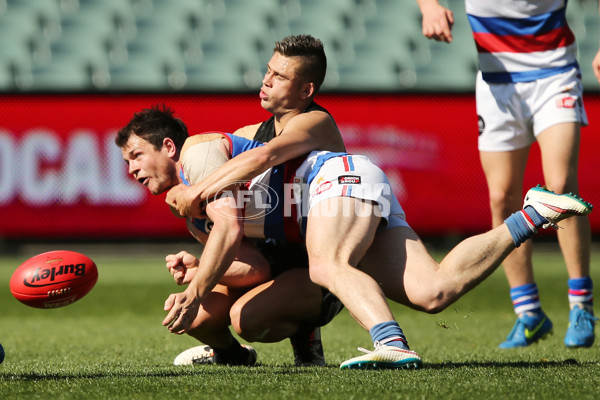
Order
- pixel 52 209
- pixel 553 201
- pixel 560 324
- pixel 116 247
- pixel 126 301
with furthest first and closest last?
pixel 116 247, pixel 52 209, pixel 126 301, pixel 560 324, pixel 553 201

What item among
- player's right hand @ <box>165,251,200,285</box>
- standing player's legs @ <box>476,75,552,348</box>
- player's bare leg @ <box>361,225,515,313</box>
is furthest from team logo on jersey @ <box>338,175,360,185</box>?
standing player's legs @ <box>476,75,552,348</box>

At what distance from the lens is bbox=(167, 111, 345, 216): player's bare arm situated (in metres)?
3.39

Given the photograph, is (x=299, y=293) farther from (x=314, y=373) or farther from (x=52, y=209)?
(x=52, y=209)

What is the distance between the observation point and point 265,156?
3.42 metres

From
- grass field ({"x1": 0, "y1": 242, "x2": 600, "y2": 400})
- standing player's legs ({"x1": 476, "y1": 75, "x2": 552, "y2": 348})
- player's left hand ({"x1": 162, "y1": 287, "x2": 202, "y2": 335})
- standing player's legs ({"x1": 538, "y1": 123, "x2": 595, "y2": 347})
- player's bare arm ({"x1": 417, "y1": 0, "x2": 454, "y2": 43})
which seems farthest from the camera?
standing player's legs ({"x1": 476, "y1": 75, "x2": 552, "y2": 348})

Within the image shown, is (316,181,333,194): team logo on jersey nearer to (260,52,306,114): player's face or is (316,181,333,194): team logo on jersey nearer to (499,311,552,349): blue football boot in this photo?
(260,52,306,114): player's face

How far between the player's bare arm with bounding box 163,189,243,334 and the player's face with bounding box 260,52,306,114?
657mm

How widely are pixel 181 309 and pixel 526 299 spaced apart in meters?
2.04

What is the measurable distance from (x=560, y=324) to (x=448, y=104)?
482 cm

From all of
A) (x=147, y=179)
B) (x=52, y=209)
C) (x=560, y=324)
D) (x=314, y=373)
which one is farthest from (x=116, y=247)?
(x=314, y=373)

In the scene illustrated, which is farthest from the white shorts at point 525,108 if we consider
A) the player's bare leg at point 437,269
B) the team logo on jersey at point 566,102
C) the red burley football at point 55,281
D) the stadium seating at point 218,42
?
the stadium seating at point 218,42

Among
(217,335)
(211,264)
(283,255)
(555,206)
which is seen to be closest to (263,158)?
(211,264)

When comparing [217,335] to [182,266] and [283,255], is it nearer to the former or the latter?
[182,266]

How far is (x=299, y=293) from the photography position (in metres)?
3.62
